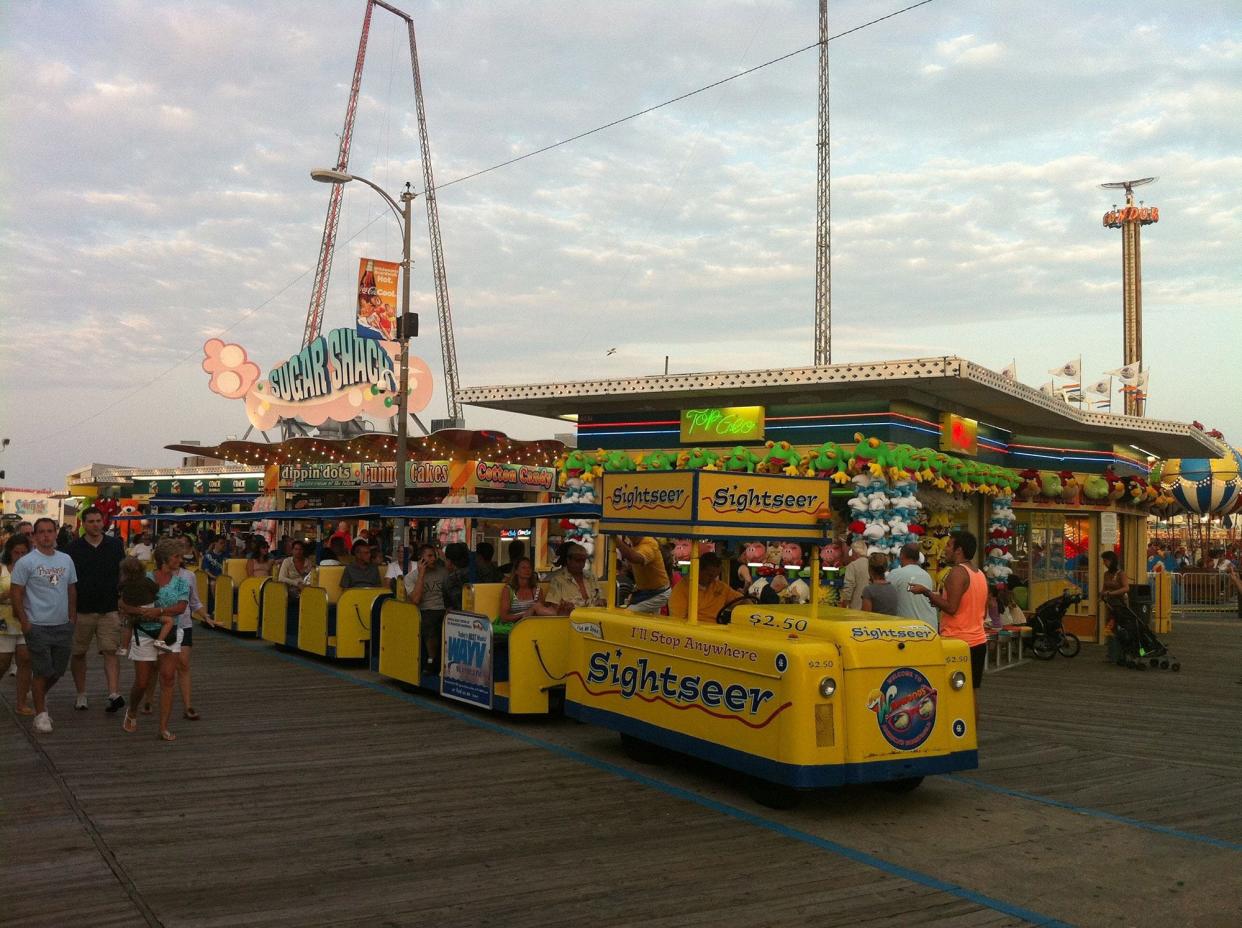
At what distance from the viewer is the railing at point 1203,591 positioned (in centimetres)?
3072

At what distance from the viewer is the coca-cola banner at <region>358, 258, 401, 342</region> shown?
66.4 ft

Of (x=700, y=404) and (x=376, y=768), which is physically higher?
(x=700, y=404)

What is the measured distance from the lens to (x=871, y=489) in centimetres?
1603

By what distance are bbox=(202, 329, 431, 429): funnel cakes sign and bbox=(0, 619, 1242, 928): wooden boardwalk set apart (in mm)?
18093

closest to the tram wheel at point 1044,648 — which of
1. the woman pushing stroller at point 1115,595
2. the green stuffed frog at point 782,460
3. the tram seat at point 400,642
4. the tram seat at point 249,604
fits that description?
the woman pushing stroller at point 1115,595

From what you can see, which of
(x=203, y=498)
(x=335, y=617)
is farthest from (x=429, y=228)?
(x=335, y=617)

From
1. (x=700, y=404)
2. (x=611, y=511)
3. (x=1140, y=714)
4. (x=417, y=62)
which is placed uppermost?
(x=417, y=62)

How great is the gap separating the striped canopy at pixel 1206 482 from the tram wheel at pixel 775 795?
27305mm

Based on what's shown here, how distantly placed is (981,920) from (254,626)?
14762 mm

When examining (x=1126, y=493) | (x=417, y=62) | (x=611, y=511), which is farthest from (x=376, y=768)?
(x=417, y=62)

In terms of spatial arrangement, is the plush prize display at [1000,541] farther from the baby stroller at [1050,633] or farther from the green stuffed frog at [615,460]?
the green stuffed frog at [615,460]

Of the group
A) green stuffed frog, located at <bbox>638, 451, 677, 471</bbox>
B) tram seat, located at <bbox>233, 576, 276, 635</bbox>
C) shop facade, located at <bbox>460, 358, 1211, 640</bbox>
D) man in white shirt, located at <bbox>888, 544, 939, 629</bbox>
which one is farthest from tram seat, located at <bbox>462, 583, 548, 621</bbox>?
tram seat, located at <bbox>233, 576, 276, 635</bbox>

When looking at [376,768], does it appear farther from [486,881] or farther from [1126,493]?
[1126,493]

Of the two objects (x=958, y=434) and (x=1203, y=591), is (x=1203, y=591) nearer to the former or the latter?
(x=1203, y=591)
